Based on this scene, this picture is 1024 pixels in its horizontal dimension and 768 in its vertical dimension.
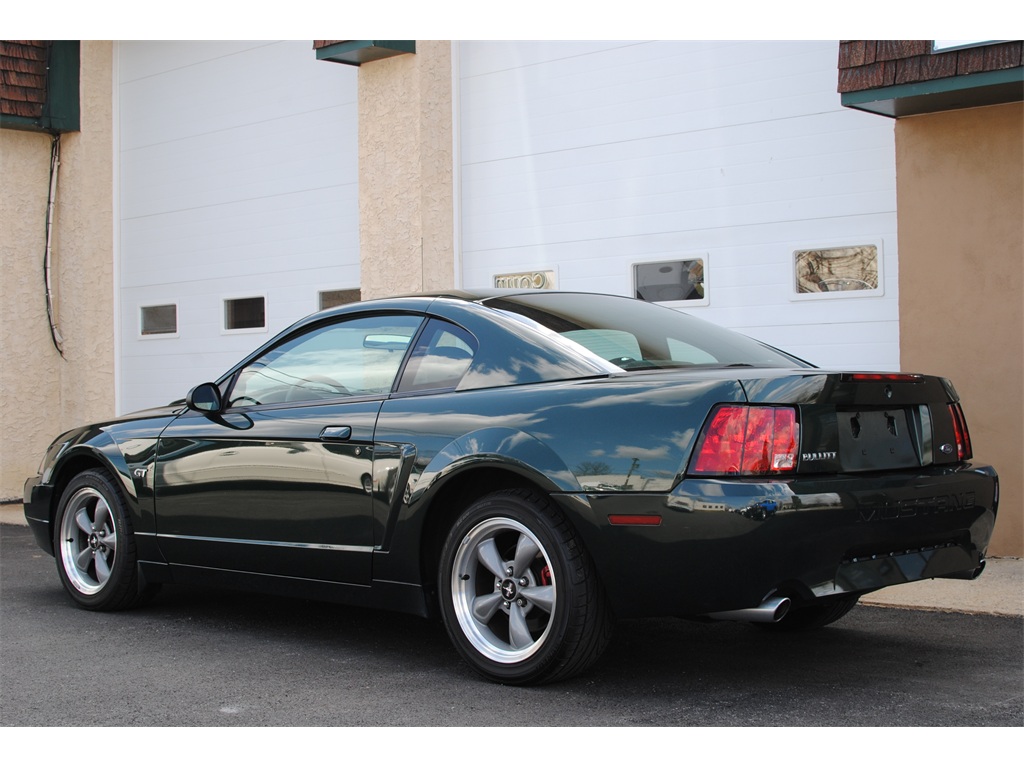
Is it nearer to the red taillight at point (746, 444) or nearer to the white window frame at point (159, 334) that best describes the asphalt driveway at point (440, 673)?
the red taillight at point (746, 444)

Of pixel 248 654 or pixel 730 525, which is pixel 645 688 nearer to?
pixel 730 525

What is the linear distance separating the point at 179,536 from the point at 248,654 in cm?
77

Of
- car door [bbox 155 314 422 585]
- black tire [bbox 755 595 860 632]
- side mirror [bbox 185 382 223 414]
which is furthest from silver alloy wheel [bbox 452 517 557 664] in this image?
side mirror [bbox 185 382 223 414]

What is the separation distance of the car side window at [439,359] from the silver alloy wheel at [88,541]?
194 cm

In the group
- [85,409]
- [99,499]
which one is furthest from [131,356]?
[99,499]

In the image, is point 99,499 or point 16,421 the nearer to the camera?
point 99,499

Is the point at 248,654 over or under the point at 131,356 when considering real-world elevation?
under

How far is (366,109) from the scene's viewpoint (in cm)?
1045

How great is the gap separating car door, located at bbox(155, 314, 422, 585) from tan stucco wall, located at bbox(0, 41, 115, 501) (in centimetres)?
793

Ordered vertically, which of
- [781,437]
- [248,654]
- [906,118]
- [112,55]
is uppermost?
[112,55]

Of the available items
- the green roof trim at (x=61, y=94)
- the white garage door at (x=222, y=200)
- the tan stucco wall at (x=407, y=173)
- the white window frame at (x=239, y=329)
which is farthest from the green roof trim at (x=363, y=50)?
the green roof trim at (x=61, y=94)

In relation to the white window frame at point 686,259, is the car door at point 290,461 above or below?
below

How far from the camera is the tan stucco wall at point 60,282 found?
498 inches

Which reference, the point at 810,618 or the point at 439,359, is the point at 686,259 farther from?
the point at 439,359
